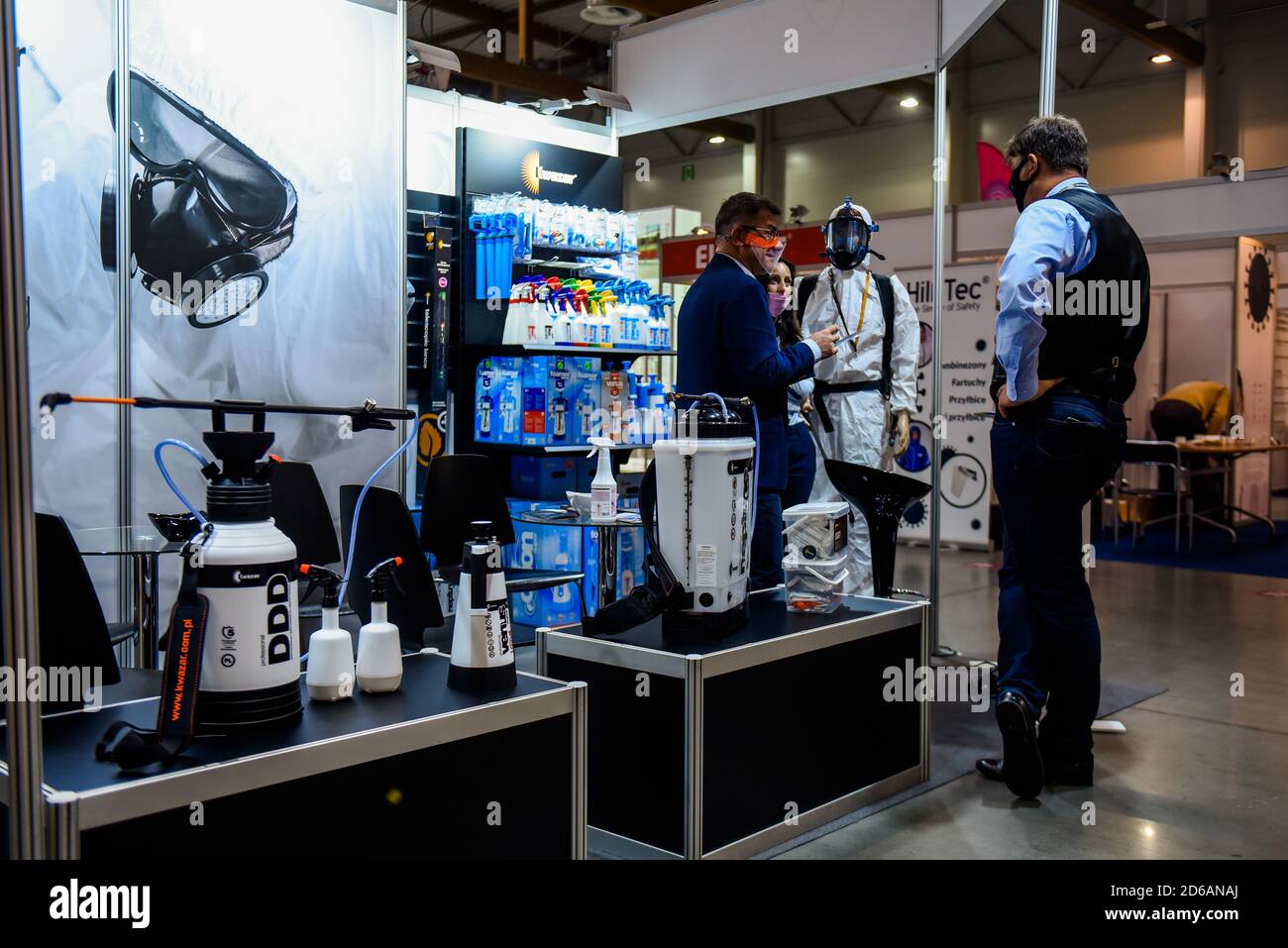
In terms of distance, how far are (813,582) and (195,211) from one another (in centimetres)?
279

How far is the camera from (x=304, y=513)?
3.84 metres

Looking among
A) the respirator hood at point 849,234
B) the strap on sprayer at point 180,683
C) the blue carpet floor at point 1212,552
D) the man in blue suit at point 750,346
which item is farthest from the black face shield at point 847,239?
the blue carpet floor at point 1212,552

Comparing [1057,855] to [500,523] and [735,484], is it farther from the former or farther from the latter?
[500,523]

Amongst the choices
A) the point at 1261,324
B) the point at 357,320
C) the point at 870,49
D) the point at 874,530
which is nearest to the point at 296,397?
the point at 357,320

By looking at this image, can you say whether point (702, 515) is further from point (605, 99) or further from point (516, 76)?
point (516, 76)

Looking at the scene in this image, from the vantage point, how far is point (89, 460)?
13.2 feet

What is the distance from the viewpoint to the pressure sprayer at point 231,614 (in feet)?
5.22

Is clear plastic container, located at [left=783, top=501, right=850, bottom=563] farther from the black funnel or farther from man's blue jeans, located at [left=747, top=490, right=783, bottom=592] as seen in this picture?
the black funnel

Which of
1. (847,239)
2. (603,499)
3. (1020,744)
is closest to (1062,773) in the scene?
(1020,744)

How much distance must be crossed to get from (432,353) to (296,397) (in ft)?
2.91

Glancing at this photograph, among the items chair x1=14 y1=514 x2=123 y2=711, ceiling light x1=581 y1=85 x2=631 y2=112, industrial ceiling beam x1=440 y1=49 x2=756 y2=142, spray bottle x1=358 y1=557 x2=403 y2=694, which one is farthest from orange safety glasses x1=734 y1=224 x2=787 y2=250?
industrial ceiling beam x1=440 y1=49 x2=756 y2=142

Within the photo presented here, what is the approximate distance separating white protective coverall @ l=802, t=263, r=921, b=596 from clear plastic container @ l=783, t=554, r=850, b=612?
5.88ft

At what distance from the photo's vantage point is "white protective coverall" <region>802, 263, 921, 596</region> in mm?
4816

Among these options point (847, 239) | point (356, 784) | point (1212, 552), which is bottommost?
point (1212, 552)
